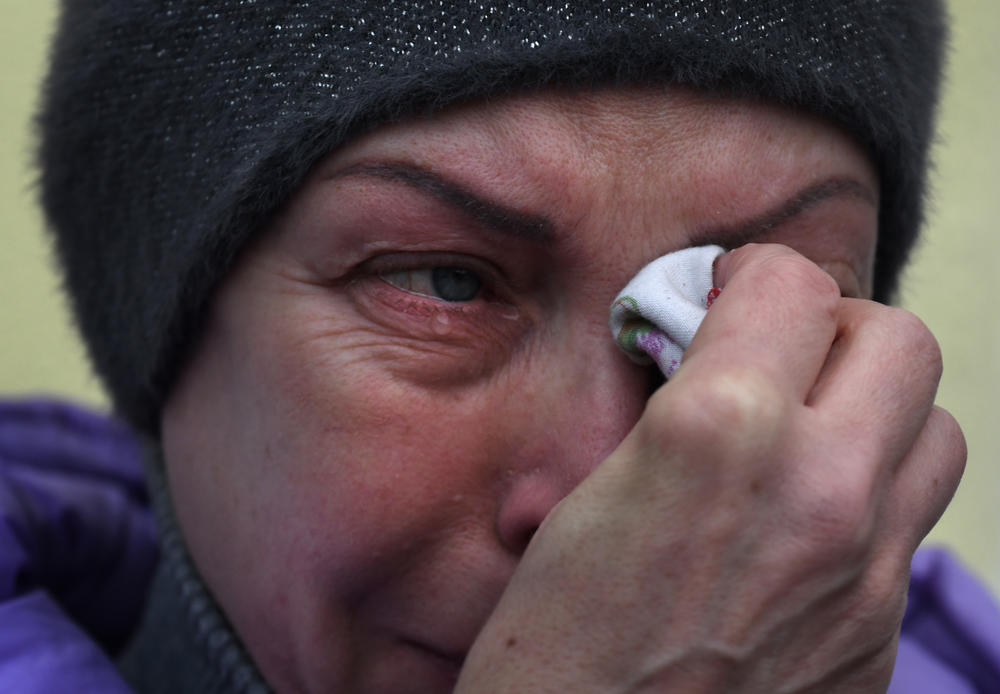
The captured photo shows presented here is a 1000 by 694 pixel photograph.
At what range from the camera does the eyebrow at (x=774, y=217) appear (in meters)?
1.06

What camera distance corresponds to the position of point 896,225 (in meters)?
1.36

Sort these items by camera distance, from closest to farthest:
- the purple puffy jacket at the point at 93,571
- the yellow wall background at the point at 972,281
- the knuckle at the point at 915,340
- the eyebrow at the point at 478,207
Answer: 1. the knuckle at the point at 915,340
2. the eyebrow at the point at 478,207
3. the purple puffy jacket at the point at 93,571
4. the yellow wall background at the point at 972,281

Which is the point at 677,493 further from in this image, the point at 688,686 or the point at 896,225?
the point at 896,225

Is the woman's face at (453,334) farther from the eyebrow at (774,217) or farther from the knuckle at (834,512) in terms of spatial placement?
the knuckle at (834,512)

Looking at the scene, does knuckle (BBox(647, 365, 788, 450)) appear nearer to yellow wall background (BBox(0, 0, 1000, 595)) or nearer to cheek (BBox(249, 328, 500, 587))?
cheek (BBox(249, 328, 500, 587))

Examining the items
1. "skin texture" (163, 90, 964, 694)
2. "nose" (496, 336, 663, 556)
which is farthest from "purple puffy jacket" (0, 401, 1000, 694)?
"nose" (496, 336, 663, 556)

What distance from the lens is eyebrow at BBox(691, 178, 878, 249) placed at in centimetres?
106

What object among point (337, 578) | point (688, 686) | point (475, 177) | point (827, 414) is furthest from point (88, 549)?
point (827, 414)

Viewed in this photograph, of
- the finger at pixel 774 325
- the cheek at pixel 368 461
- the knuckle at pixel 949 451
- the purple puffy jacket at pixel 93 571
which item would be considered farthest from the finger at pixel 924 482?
the purple puffy jacket at pixel 93 571

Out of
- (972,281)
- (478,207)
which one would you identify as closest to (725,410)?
(478,207)

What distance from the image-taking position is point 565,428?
1.01 meters

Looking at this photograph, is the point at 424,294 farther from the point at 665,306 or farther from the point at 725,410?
the point at 725,410

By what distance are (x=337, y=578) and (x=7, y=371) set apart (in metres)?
1.86

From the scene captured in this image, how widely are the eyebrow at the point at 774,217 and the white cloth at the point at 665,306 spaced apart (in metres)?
0.02
